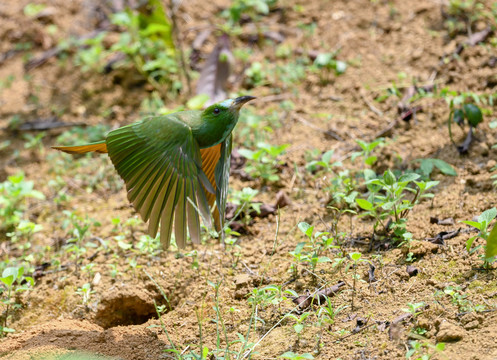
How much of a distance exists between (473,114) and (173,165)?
200 cm

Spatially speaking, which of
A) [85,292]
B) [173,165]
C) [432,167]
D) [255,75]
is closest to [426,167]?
[432,167]

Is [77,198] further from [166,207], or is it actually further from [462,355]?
[462,355]

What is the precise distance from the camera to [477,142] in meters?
3.79

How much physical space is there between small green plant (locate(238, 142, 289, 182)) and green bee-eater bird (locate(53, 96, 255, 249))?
81cm

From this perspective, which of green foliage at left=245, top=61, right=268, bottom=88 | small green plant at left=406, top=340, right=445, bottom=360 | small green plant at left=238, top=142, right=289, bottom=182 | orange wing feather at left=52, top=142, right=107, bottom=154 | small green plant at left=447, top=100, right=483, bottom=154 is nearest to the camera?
small green plant at left=406, top=340, right=445, bottom=360

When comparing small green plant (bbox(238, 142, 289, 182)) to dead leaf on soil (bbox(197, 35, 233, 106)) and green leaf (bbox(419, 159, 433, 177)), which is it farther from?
dead leaf on soil (bbox(197, 35, 233, 106))

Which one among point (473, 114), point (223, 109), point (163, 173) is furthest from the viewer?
point (473, 114)

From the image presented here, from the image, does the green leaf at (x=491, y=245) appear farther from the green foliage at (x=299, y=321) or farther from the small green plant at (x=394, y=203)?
the green foliage at (x=299, y=321)

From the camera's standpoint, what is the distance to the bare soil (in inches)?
103

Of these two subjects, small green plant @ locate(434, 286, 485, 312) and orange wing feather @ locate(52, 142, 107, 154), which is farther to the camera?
orange wing feather @ locate(52, 142, 107, 154)

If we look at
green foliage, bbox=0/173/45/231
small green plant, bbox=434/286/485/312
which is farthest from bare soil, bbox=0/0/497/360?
green foliage, bbox=0/173/45/231

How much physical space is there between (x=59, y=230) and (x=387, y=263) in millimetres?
2277

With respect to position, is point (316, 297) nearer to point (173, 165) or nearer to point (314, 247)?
point (314, 247)

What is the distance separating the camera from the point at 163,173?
2.76 meters
